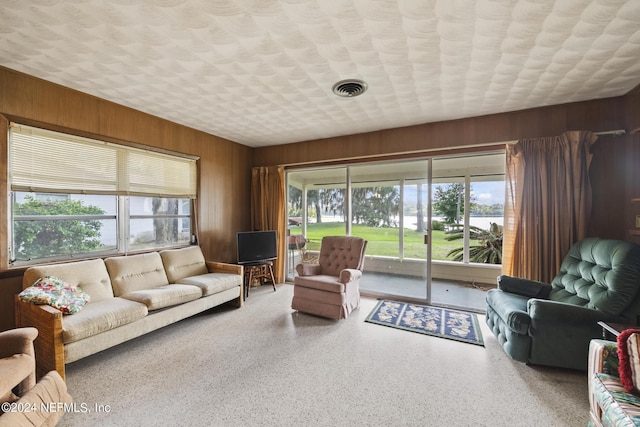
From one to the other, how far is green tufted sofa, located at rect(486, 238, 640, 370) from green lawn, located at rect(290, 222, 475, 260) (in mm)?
1661

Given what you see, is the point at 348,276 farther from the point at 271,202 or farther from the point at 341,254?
the point at 271,202

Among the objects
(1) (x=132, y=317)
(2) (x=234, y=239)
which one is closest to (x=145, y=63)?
(1) (x=132, y=317)

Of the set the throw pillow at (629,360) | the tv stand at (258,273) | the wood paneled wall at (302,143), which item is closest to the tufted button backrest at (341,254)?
the tv stand at (258,273)

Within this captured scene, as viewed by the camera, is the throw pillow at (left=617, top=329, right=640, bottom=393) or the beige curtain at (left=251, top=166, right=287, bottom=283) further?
the beige curtain at (left=251, top=166, right=287, bottom=283)

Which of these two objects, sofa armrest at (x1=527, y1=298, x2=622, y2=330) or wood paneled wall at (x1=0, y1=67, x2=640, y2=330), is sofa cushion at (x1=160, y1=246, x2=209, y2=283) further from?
sofa armrest at (x1=527, y1=298, x2=622, y2=330)

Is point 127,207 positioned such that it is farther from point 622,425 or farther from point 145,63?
point 622,425

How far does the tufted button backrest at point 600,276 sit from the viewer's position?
6.43 feet

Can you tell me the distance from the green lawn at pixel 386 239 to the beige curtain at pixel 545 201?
1146 mm

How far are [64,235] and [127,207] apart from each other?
2.15 ft

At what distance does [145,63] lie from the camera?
2193 millimetres

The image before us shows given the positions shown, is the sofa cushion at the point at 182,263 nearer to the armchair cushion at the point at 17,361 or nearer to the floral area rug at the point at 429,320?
the armchair cushion at the point at 17,361

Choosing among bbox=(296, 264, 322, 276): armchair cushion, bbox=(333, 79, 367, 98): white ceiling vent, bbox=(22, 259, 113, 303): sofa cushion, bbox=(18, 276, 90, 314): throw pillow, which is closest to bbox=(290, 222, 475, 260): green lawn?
bbox=(296, 264, 322, 276): armchair cushion

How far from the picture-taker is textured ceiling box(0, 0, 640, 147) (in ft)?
5.26

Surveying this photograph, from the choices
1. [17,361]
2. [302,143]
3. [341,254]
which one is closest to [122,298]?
[17,361]
